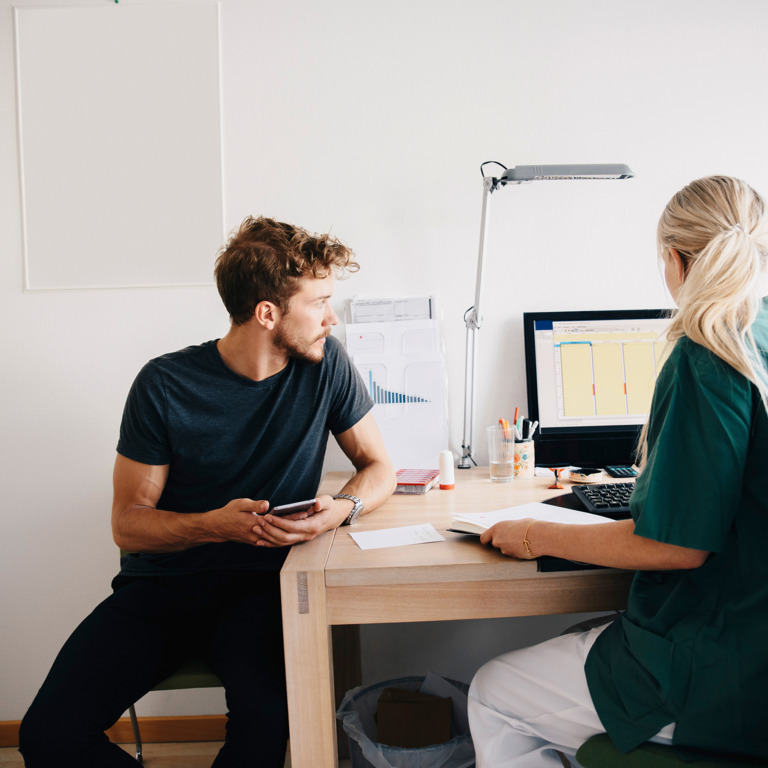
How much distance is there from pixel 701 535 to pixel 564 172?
1105 mm

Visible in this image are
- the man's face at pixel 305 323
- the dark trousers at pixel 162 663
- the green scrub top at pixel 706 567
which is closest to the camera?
the green scrub top at pixel 706 567

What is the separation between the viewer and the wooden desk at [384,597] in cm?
111

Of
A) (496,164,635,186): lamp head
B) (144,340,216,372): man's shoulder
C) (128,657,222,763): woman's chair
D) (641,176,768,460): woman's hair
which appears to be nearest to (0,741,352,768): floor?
(128,657,222,763): woman's chair

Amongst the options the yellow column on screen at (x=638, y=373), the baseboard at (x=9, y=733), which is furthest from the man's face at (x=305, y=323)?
the baseboard at (x=9, y=733)

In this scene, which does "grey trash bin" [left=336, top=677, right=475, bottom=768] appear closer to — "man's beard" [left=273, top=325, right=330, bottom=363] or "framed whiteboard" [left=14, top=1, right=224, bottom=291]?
"man's beard" [left=273, top=325, right=330, bottom=363]

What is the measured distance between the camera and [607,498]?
1372 mm

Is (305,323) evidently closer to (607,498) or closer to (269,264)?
(269,264)

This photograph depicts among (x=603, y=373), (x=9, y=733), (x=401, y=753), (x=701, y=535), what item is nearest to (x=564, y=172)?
(x=603, y=373)

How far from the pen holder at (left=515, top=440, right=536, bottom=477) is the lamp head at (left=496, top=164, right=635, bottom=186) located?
715mm

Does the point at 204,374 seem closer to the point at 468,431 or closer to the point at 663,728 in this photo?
the point at 468,431

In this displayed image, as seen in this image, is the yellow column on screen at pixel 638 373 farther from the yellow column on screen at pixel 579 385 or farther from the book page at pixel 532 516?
the book page at pixel 532 516

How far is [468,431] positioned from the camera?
196 cm

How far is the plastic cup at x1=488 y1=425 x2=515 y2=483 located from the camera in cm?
174

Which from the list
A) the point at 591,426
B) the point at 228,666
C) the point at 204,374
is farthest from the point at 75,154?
the point at 591,426
